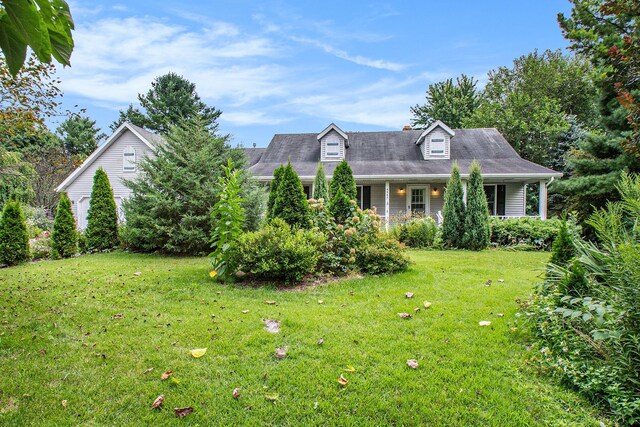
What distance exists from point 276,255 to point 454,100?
2635cm

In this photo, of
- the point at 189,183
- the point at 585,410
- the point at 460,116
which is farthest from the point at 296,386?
the point at 460,116

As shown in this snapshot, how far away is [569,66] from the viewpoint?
23.6 meters

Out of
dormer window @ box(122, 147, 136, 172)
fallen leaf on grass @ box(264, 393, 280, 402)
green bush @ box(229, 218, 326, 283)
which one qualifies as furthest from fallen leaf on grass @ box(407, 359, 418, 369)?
dormer window @ box(122, 147, 136, 172)

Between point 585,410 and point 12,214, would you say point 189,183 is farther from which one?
point 585,410

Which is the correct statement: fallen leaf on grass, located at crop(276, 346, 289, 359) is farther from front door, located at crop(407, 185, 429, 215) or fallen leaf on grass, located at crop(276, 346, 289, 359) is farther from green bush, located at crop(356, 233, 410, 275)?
front door, located at crop(407, 185, 429, 215)

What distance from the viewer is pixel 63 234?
9516 millimetres

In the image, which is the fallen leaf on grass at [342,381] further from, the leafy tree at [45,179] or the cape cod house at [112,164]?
the leafy tree at [45,179]

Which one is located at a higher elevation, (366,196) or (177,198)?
(177,198)

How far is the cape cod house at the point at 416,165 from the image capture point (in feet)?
48.4

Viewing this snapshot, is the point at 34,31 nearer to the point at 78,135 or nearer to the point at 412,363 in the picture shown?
the point at 412,363

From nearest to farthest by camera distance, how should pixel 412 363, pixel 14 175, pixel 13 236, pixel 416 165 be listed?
1. pixel 412 363
2. pixel 13 236
3. pixel 14 175
4. pixel 416 165

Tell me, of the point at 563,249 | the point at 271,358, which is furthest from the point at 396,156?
the point at 271,358

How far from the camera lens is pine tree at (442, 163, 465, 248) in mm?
10555

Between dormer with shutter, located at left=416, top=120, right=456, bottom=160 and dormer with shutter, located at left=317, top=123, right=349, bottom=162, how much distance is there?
4066mm
